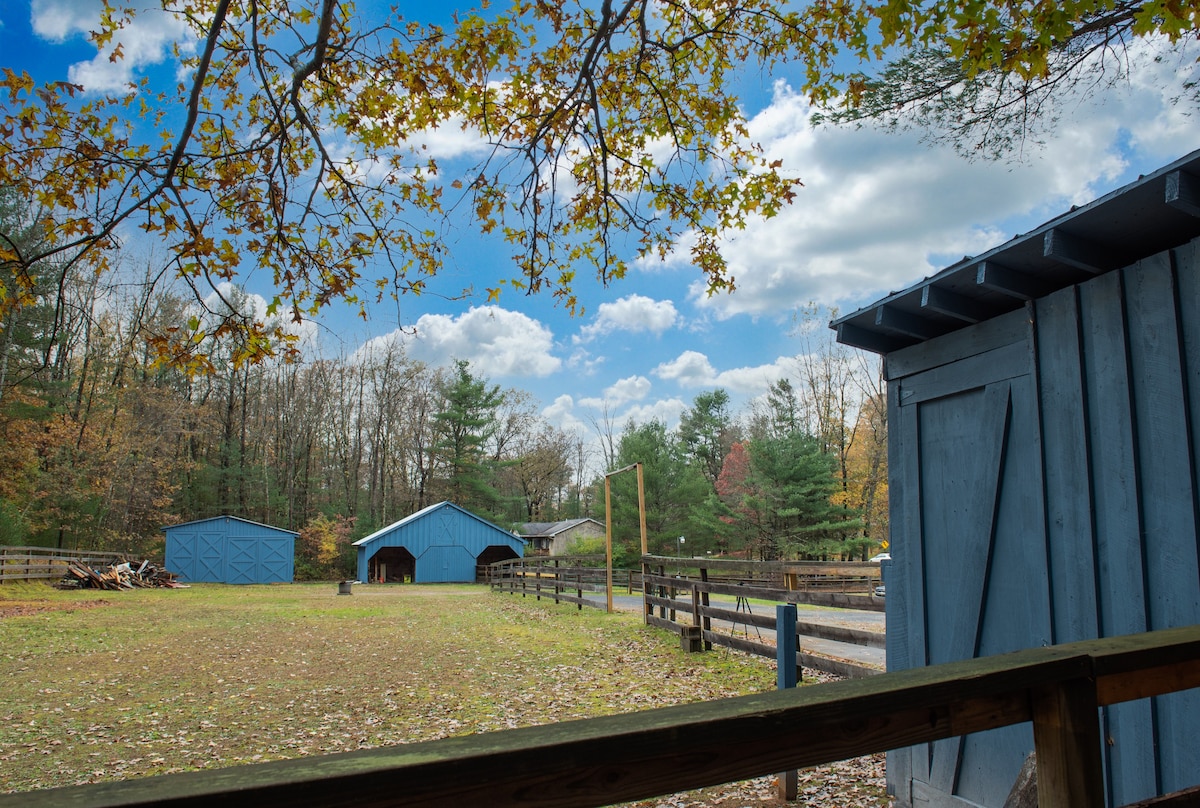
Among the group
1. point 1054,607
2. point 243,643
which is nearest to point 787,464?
point 243,643

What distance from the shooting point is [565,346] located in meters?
49.9

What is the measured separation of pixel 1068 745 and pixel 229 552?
37960mm

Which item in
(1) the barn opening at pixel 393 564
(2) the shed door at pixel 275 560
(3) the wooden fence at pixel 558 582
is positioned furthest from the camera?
(1) the barn opening at pixel 393 564

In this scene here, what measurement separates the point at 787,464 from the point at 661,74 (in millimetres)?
26610

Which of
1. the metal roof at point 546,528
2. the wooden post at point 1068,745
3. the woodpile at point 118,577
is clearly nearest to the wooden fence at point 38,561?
the woodpile at point 118,577

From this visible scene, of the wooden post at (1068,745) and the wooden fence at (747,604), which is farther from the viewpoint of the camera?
the wooden fence at (747,604)

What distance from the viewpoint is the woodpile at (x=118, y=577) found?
25125 mm

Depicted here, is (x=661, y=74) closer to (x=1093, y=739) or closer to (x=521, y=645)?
(x=1093, y=739)

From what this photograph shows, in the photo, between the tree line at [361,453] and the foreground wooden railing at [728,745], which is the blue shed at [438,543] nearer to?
the tree line at [361,453]

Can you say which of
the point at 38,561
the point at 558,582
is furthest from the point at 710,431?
the point at 38,561

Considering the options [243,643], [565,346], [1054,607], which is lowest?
[243,643]

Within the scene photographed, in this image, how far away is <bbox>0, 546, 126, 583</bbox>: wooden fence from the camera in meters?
22.6

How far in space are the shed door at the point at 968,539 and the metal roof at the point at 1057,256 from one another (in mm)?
294

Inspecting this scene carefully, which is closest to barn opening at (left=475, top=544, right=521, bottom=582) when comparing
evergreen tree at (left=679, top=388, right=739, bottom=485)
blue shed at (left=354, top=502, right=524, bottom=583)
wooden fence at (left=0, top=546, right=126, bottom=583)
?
blue shed at (left=354, top=502, right=524, bottom=583)
